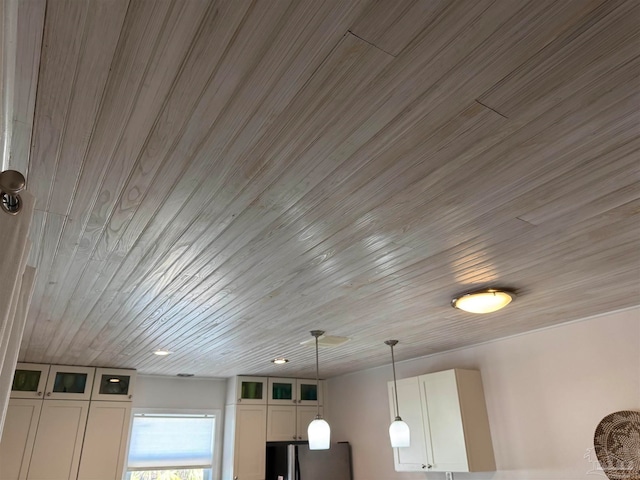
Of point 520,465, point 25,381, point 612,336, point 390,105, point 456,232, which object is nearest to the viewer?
point 390,105

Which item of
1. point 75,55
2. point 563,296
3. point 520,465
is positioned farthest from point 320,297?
point 520,465

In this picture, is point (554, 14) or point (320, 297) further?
point (320, 297)

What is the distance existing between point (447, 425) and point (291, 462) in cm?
184

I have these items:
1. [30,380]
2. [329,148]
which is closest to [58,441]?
[30,380]

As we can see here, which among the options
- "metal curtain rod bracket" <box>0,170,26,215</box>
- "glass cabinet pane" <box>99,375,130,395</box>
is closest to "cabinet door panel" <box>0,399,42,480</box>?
"glass cabinet pane" <box>99,375,130,395</box>

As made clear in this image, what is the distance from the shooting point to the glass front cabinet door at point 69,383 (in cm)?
448

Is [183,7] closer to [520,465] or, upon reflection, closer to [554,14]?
[554,14]

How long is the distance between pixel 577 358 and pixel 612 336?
0.30 meters

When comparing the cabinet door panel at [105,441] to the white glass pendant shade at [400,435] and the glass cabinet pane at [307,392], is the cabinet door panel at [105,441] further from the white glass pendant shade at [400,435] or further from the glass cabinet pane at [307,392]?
the white glass pendant shade at [400,435]

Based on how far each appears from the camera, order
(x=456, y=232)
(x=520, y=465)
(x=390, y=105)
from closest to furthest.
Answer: (x=390, y=105) → (x=456, y=232) → (x=520, y=465)

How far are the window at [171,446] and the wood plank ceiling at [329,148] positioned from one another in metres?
3.02

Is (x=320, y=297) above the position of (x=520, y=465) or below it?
above

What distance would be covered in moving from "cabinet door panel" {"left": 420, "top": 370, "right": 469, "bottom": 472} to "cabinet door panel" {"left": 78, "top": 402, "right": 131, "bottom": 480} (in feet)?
9.89

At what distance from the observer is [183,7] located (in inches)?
35.9
